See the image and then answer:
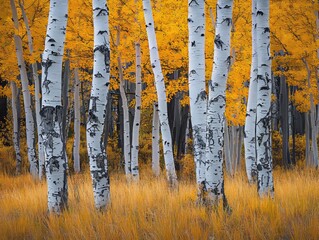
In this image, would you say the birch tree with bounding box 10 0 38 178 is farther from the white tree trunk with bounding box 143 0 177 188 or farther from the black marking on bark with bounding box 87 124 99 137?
the black marking on bark with bounding box 87 124 99 137

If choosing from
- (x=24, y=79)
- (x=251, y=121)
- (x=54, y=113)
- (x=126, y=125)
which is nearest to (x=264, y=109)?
(x=251, y=121)

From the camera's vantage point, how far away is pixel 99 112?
18.6ft

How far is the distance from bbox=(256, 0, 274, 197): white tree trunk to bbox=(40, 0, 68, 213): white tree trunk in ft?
10.6

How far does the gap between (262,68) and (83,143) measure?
54.7ft

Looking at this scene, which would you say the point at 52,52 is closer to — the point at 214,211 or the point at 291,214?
the point at 214,211

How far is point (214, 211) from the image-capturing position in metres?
4.93

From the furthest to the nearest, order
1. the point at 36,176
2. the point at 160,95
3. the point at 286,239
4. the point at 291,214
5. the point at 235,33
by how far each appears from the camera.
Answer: the point at 36,176 < the point at 235,33 < the point at 160,95 < the point at 291,214 < the point at 286,239

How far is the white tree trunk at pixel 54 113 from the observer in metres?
5.59

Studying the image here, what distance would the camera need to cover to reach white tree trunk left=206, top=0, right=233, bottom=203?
5199mm

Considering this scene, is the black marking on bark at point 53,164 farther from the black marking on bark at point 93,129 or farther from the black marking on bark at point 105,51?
the black marking on bark at point 105,51

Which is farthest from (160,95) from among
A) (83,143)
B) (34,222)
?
(83,143)

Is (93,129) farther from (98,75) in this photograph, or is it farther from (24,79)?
(24,79)

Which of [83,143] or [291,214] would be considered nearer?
[291,214]

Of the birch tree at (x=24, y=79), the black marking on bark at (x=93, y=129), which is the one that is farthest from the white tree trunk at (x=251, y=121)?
the birch tree at (x=24, y=79)
